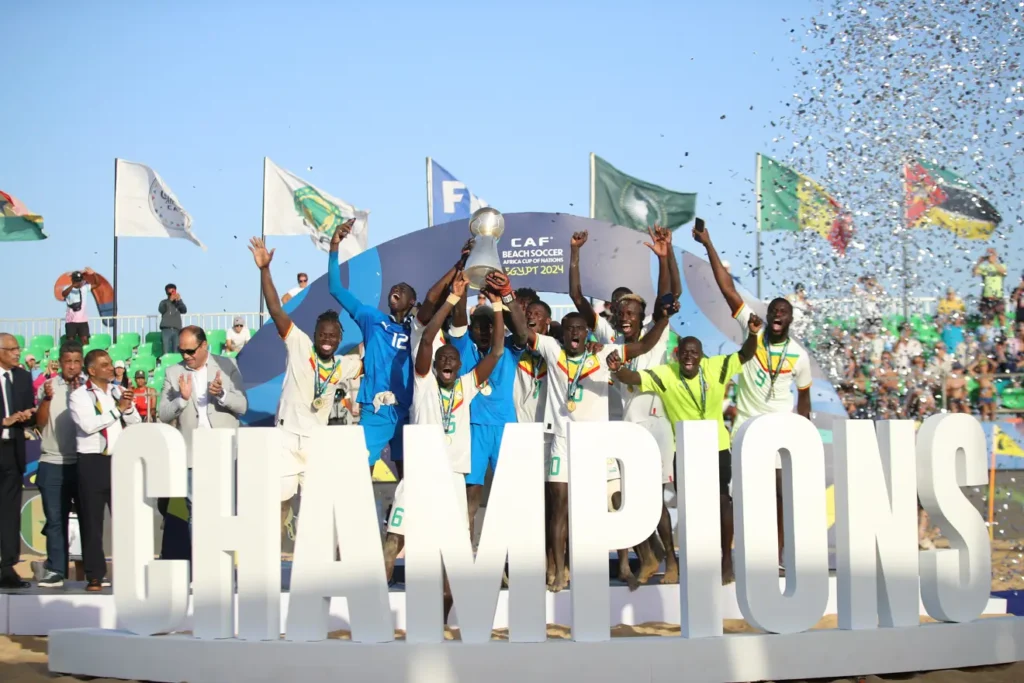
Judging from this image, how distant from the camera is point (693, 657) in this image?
17.4 ft

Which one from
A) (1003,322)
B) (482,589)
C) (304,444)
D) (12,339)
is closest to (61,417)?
(12,339)

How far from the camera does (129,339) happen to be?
58.5 feet

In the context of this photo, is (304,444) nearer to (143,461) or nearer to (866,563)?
(143,461)

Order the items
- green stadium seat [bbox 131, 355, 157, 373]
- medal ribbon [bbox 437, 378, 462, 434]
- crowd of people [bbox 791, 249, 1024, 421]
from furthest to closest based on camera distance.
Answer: green stadium seat [bbox 131, 355, 157, 373] < crowd of people [bbox 791, 249, 1024, 421] < medal ribbon [bbox 437, 378, 462, 434]

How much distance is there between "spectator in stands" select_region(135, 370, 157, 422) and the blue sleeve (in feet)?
19.0

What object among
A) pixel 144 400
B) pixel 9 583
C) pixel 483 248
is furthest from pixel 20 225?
pixel 483 248

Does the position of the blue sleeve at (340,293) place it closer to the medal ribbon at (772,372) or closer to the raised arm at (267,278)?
the raised arm at (267,278)

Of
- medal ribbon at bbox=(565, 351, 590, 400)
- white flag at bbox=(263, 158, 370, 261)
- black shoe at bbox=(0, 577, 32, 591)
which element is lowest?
black shoe at bbox=(0, 577, 32, 591)

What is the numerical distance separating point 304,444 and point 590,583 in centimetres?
268

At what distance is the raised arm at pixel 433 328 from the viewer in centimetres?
641

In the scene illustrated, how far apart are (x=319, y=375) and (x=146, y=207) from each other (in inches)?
526

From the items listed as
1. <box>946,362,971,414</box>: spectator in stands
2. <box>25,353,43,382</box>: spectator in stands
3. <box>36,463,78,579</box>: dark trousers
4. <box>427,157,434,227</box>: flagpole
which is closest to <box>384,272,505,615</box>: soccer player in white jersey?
<box>36,463,78,579</box>: dark trousers

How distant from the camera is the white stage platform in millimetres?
6832

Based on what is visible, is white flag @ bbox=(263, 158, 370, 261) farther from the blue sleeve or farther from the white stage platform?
the white stage platform
